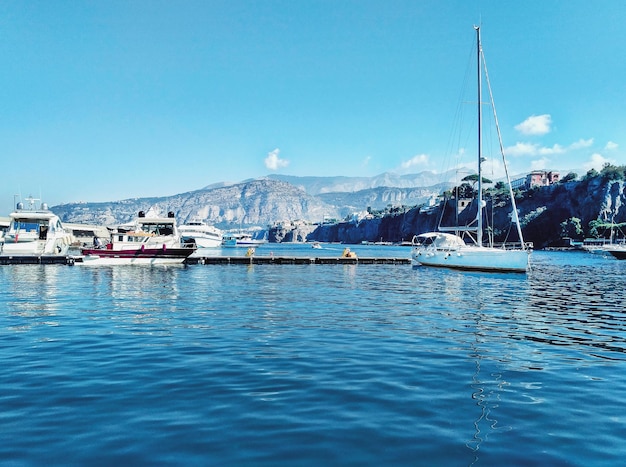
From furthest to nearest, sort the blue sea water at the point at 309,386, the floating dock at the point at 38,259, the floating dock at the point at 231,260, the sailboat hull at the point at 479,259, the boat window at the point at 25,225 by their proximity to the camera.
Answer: the boat window at the point at 25,225
the floating dock at the point at 231,260
the floating dock at the point at 38,259
the sailboat hull at the point at 479,259
the blue sea water at the point at 309,386

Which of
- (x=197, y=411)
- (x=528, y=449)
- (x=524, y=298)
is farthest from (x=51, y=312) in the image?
(x=524, y=298)

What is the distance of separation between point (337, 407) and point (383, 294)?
2155cm

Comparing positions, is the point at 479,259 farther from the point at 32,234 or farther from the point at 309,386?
the point at 32,234

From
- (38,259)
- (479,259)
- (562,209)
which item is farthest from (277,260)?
(562,209)

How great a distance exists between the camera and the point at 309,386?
34.9 ft

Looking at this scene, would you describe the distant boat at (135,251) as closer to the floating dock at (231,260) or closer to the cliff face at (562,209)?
the floating dock at (231,260)

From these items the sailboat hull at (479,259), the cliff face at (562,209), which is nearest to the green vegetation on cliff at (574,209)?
the cliff face at (562,209)

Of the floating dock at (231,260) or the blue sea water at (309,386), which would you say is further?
the floating dock at (231,260)

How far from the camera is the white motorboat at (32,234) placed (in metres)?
61.5

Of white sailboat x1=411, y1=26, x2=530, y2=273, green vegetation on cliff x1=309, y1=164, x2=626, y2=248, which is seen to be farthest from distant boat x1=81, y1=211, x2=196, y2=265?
green vegetation on cliff x1=309, y1=164, x2=626, y2=248

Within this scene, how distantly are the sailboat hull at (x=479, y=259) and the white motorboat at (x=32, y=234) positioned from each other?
160 ft

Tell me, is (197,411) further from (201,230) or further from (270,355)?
(201,230)

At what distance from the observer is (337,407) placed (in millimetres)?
9266

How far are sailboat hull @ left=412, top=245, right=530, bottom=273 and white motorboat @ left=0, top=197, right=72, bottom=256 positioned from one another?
48.6 metres
